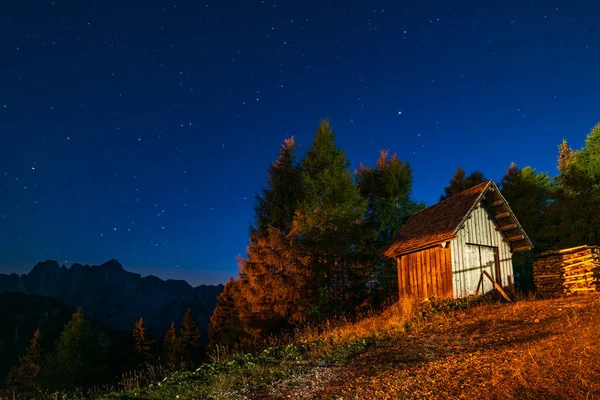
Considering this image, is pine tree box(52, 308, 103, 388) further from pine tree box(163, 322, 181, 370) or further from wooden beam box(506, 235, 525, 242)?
wooden beam box(506, 235, 525, 242)

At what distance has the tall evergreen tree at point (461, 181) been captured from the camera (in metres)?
39.4

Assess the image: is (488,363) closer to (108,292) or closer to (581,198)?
(581,198)

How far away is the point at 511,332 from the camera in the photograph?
9766 millimetres

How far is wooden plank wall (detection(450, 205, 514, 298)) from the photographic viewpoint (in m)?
17.5

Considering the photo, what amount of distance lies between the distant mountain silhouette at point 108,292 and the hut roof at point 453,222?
15303cm

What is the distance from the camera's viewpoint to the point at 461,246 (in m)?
17.9

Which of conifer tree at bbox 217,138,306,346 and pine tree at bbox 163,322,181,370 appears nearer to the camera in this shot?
conifer tree at bbox 217,138,306,346

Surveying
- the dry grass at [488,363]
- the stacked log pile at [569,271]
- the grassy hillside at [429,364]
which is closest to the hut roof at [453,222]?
the stacked log pile at [569,271]

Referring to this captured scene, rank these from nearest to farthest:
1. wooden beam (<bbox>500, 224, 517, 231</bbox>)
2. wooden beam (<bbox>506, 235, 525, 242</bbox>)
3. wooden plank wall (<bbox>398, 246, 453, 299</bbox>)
Answer: wooden plank wall (<bbox>398, 246, 453, 299</bbox>) < wooden beam (<bbox>500, 224, 517, 231</bbox>) < wooden beam (<bbox>506, 235, 525, 242</bbox>)

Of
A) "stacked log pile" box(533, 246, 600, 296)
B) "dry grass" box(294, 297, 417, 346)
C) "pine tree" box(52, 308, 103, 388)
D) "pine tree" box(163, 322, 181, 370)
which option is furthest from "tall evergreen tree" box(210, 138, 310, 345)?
"pine tree" box(52, 308, 103, 388)

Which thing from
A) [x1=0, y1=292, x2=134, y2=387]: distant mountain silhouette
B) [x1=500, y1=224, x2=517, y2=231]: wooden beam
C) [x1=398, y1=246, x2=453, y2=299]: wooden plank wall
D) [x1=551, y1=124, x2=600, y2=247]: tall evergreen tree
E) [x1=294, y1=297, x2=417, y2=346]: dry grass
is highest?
[x1=551, y1=124, x2=600, y2=247]: tall evergreen tree

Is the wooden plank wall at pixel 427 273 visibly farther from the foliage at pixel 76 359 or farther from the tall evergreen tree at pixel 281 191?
the foliage at pixel 76 359

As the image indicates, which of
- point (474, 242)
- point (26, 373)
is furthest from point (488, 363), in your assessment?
point (26, 373)

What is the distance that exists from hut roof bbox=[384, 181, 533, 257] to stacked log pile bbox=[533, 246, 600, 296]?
1.52 meters
